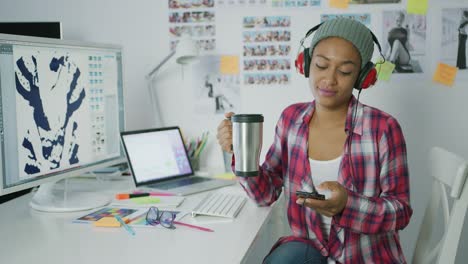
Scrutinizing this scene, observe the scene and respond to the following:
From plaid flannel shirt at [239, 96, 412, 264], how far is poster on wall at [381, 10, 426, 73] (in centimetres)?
55

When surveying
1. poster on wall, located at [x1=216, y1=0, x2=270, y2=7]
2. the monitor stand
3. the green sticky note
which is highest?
poster on wall, located at [x1=216, y1=0, x2=270, y2=7]

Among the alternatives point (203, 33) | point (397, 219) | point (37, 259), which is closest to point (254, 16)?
point (203, 33)

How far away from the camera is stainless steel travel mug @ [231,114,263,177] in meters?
1.30

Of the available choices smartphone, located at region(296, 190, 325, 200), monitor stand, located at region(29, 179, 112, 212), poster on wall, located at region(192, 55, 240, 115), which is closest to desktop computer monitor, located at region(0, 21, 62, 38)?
poster on wall, located at region(192, 55, 240, 115)

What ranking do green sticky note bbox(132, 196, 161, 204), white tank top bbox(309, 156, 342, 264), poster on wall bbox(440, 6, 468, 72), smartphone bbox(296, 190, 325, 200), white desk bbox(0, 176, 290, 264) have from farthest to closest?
poster on wall bbox(440, 6, 468, 72), green sticky note bbox(132, 196, 161, 204), white tank top bbox(309, 156, 342, 264), smartphone bbox(296, 190, 325, 200), white desk bbox(0, 176, 290, 264)

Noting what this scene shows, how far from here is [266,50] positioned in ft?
6.59

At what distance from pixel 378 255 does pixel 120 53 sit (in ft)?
3.52

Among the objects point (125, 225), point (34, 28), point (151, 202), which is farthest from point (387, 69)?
point (34, 28)

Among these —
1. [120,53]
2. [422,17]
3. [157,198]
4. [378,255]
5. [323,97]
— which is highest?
[422,17]

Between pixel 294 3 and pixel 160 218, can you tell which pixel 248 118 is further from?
pixel 294 3

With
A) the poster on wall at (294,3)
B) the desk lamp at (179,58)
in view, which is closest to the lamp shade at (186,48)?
the desk lamp at (179,58)

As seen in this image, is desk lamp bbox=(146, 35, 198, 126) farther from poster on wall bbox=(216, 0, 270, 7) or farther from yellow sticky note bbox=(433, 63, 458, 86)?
yellow sticky note bbox=(433, 63, 458, 86)

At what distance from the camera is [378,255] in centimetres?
135

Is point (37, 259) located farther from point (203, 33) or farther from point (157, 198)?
point (203, 33)
